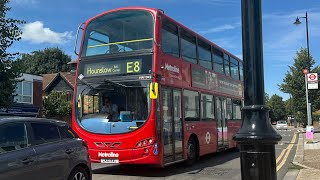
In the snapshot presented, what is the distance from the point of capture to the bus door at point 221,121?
15.4 m

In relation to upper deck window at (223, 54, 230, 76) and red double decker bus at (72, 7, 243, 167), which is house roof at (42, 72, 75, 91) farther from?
red double decker bus at (72, 7, 243, 167)

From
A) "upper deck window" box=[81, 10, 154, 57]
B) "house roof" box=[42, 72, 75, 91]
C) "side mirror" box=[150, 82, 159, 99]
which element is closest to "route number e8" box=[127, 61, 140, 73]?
"upper deck window" box=[81, 10, 154, 57]

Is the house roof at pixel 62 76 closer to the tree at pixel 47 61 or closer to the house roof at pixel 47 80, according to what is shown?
the house roof at pixel 47 80

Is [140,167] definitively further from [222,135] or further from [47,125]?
[47,125]

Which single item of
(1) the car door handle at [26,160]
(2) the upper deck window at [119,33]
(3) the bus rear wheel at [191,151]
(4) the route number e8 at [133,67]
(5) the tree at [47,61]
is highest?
(5) the tree at [47,61]

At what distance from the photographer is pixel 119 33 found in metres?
11.4

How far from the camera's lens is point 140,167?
12516 millimetres

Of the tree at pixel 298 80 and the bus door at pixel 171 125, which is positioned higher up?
the tree at pixel 298 80

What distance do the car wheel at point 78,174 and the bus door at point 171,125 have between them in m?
3.41

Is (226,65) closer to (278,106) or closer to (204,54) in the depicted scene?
(204,54)

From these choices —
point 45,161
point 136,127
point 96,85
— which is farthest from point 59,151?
point 96,85

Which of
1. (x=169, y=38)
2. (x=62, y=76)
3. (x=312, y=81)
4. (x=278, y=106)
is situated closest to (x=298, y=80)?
(x=312, y=81)

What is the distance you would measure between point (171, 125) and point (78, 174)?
4.36 m

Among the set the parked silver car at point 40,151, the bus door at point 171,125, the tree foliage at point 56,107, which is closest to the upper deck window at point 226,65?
the bus door at point 171,125
